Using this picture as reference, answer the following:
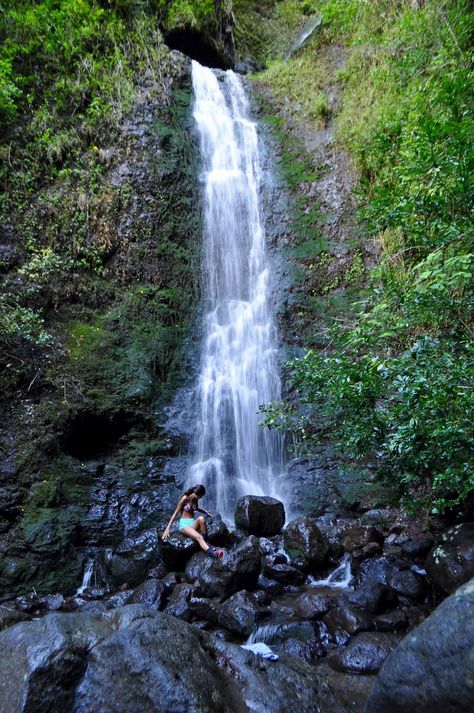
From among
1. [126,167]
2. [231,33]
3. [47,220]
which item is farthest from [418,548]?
[231,33]

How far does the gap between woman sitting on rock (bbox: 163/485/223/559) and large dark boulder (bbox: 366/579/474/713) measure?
389cm

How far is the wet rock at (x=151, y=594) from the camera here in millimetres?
5715

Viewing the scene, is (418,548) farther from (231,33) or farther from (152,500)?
(231,33)

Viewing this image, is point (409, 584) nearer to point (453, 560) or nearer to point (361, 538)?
point (453, 560)

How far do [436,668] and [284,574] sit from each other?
423 centimetres

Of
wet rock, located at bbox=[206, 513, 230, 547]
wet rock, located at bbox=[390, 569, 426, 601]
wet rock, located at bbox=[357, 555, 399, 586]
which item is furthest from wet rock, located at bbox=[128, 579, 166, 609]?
wet rock, located at bbox=[390, 569, 426, 601]

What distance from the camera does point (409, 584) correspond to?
5.33 m

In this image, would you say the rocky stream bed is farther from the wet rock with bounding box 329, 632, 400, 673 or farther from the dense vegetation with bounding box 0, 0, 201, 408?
the dense vegetation with bounding box 0, 0, 201, 408

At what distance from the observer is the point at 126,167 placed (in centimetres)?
1255

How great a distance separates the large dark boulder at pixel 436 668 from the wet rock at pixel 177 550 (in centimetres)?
442

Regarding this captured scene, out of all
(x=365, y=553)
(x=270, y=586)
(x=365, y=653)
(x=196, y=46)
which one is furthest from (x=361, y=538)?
(x=196, y=46)

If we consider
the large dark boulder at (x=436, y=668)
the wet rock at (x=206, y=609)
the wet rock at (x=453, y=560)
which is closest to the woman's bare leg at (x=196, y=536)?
the wet rock at (x=206, y=609)

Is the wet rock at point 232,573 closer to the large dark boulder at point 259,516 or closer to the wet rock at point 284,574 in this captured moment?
the wet rock at point 284,574

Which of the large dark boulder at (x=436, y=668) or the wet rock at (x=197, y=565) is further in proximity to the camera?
the wet rock at (x=197, y=565)
